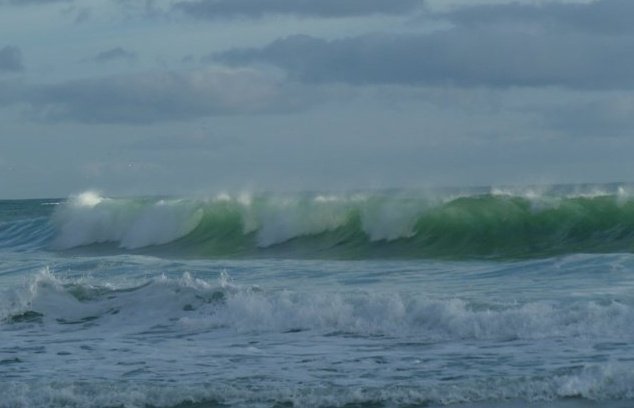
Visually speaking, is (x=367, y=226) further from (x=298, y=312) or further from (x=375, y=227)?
(x=298, y=312)

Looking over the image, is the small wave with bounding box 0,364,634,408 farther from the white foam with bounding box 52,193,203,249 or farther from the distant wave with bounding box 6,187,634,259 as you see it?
the white foam with bounding box 52,193,203,249

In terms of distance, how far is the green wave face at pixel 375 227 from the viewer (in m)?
26.8

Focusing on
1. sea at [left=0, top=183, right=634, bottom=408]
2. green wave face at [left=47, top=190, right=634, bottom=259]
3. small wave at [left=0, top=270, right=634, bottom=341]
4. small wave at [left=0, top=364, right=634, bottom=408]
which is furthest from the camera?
green wave face at [left=47, top=190, right=634, bottom=259]

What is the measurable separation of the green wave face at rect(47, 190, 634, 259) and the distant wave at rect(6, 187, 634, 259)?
3cm

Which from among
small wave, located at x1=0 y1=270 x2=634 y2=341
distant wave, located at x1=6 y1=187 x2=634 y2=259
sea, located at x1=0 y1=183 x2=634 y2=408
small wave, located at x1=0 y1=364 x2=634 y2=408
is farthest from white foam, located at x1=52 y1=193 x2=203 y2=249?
small wave, located at x1=0 y1=364 x2=634 y2=408

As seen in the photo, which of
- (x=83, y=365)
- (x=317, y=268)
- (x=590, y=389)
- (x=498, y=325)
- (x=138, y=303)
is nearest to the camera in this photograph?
(x=590, y=389)

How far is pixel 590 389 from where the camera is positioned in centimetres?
1119

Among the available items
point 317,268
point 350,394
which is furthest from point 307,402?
point 317,268

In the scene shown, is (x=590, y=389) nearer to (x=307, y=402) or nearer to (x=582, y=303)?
(x=307, y=402)

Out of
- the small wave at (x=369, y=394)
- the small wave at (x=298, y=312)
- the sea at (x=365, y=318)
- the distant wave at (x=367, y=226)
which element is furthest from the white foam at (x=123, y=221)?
the small wave at (x=369, y=394)

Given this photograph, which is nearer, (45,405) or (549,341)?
(45,405)

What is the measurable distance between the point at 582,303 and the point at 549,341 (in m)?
1.55

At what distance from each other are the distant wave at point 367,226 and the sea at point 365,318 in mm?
79

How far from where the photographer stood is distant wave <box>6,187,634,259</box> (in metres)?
26.9
